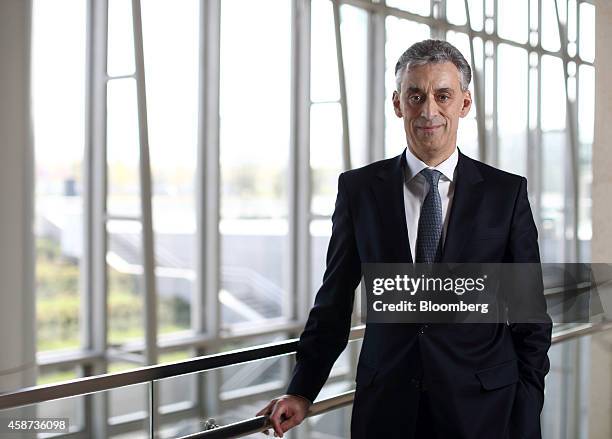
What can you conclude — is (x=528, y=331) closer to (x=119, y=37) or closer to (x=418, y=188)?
(x=418, y=188)

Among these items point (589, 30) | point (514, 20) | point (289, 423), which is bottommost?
point (289, 423)

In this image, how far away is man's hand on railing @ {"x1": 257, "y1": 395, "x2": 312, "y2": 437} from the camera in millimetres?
2109

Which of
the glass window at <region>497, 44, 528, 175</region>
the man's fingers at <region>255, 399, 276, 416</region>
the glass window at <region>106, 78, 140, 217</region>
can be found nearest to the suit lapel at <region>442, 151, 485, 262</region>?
the man's fingers at <region>255, 399, 276, 416</region>

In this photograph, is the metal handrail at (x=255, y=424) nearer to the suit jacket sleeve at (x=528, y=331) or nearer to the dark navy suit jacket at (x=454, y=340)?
the dark navy suit jacket at (x=454, y=340)

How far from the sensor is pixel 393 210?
205 centimetres

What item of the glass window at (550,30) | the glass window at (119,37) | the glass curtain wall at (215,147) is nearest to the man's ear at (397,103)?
the glass curtain wall at (215,147)

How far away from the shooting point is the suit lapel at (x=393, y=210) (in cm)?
202

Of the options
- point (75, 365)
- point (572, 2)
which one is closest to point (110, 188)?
point (75, 365)

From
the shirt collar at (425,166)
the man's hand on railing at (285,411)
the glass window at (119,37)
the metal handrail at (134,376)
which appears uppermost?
the glass window at (119,37)

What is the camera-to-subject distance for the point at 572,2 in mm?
4344

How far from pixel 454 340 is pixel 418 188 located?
1.28 feet

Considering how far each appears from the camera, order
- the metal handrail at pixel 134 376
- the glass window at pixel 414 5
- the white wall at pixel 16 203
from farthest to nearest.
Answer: the glass window at pixel 414 5, the white wall at pixel 16 203, the metal handrail at pixel 134 376

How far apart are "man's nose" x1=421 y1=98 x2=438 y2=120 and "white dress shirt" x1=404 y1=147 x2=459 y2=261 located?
15cm

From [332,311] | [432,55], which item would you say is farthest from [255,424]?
[432,55]
